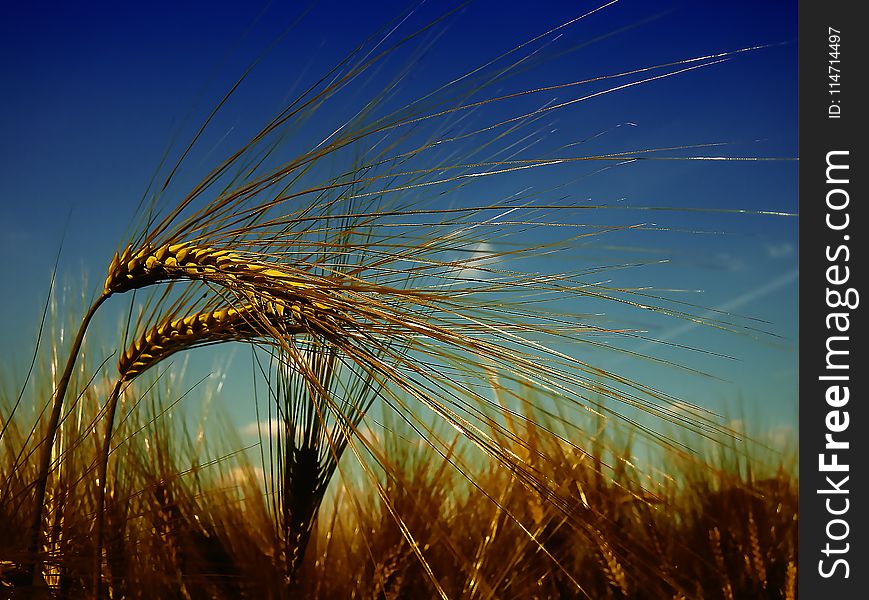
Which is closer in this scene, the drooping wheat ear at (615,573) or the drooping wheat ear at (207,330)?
the drooping wheat ear at (207,330)

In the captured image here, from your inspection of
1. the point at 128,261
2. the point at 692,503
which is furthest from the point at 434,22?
the point at 692,503

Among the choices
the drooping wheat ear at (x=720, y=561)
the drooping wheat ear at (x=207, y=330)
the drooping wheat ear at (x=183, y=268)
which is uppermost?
the drooping wheat ear at (x=183, y=268)

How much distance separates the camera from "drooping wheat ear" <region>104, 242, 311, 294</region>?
0.83 metres

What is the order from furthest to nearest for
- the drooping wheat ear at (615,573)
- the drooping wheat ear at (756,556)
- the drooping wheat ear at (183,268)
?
the drooping wheat ear at (756,556), the drooping wheat ear at (615,573), the drooping wheat ear at (183,268)

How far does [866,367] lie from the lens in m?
1.20

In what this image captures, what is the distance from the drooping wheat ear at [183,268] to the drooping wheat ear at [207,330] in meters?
0.03

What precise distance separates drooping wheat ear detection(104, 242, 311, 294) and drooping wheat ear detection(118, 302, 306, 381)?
0.03 metres

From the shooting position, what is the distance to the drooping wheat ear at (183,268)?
83 centimetres

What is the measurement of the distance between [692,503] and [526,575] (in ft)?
1.57

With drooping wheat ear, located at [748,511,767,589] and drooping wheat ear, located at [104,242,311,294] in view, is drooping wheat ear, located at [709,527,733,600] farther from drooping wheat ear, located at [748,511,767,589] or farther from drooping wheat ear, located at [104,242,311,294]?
drooping wheat ear, located at [104,242,311,294]

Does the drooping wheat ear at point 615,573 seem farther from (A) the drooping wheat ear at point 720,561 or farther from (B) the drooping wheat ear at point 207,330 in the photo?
(B) the drooping wheat ear at point 207,330

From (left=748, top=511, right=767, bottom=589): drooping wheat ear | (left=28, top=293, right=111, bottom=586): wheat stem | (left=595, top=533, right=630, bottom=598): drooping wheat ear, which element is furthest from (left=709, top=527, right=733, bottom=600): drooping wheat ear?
(left=28, top=293, right=111, bottom=586): wheat stem

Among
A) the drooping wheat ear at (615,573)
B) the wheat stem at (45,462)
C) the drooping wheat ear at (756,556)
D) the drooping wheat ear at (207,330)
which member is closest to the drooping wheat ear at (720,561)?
the drooping wheat ear at (756,556)

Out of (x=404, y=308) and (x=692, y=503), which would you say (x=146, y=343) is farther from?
(x=692, y=503)
